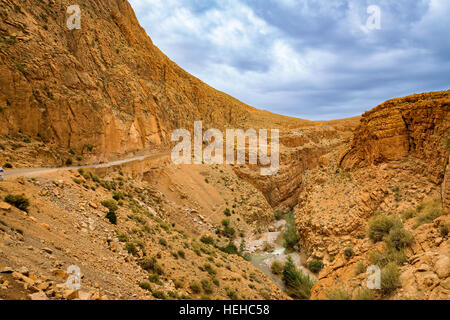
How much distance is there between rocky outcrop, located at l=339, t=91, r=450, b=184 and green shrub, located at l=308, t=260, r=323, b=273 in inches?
338

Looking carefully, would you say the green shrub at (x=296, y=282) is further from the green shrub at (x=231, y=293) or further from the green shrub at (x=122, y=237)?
the green shrub at (x=122, y=237)

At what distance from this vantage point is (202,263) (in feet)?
43.9

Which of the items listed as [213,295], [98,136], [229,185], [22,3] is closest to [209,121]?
[229,185]

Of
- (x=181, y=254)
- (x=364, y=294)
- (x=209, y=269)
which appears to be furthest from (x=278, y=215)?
(x=364, y=294)

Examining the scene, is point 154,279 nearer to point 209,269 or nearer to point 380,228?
point 209,269

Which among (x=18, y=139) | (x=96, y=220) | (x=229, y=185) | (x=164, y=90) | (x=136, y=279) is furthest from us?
(x=164, y=90)

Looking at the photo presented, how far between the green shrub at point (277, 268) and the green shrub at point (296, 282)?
875 millimetres

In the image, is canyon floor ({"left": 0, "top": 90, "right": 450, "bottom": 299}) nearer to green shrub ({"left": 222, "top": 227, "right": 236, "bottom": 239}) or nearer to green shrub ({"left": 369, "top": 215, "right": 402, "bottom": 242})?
green shrub ({"left": 222, "top": 227, "right": 236, "bottom": 239})

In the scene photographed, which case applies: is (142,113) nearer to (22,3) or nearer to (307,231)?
(22,3)

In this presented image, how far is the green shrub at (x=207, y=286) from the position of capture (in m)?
11.2

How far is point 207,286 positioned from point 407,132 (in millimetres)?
17049

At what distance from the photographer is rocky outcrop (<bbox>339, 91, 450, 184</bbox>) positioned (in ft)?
47.3

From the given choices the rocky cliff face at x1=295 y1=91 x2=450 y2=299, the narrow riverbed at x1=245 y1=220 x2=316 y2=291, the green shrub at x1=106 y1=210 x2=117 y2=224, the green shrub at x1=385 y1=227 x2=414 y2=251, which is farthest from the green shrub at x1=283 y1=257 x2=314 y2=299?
the green shrub at x1=106 y1=210 x2=117 y2=224

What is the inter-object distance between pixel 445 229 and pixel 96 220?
43.2 feet
